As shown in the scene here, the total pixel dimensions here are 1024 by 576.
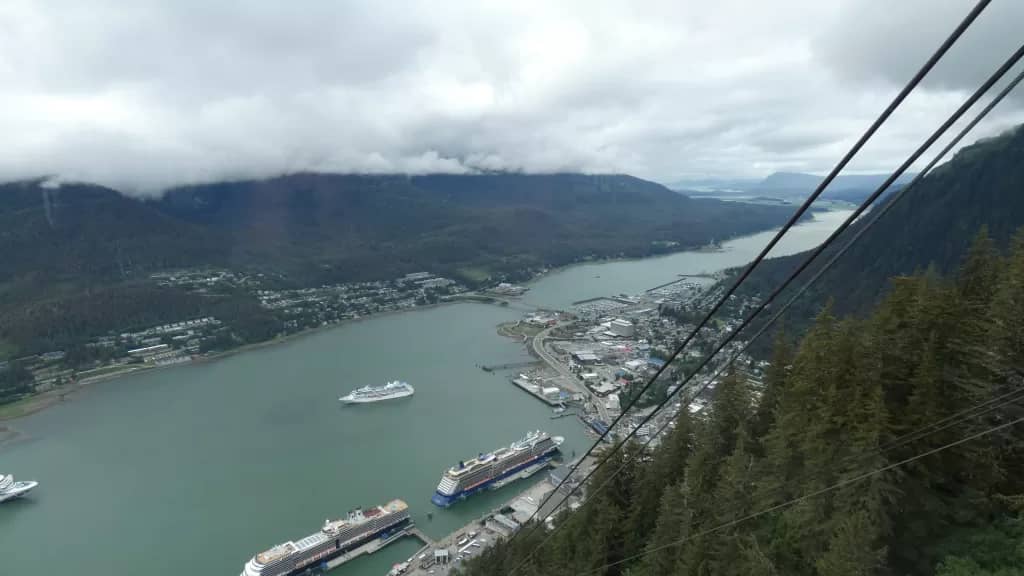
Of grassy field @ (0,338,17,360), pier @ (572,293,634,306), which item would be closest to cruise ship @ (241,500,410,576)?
pier @ (572,293,634,306)

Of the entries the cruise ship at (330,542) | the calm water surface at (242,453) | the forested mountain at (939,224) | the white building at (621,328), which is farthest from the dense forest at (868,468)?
the white building at (621,328)

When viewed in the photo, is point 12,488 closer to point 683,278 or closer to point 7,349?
point 7,349

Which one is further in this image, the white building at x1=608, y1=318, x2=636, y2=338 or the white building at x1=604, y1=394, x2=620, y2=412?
the white building at x1=608, y1=318, x2=636, y2=338

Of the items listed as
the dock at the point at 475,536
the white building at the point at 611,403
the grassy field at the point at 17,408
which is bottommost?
the grassy field at the point at 17,408

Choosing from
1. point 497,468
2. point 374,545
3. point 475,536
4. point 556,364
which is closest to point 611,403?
point 556,364

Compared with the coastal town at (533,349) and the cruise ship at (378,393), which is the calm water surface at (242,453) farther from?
the coastal town at (533,349)

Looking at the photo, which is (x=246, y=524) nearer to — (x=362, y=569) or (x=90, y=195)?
(x=362, y=569)

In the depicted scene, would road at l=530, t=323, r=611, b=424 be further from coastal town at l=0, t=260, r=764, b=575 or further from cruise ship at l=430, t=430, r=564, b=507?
cruise ship at l=430, t=430, r=564, b=507
